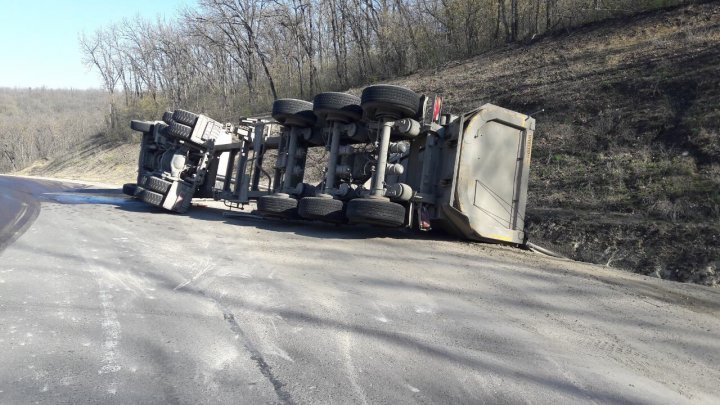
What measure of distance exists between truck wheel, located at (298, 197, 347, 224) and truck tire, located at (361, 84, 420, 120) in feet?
4.89

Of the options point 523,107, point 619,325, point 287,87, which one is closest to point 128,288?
point 619,325

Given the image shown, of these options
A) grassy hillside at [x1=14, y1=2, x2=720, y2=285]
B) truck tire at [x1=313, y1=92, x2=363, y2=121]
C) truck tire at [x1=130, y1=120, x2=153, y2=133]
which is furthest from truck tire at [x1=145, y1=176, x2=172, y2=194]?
grassy hillside at [x1=14, y1=2, x2=720, y2=285]

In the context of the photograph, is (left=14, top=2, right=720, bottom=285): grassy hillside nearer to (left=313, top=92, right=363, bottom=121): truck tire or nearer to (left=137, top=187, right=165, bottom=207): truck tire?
(left=313, top=92, right=363, bottom=121): truck tire

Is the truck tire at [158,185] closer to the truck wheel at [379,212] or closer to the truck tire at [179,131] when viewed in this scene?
the truck tire at [179,131]

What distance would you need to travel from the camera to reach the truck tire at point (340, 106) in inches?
342

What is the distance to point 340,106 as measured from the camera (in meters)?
8.68

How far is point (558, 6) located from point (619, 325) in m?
19.8

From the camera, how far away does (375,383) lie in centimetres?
325

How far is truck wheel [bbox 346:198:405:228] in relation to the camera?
7492 millimetres

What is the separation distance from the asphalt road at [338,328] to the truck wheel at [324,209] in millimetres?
1300

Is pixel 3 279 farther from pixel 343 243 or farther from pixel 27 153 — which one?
pixel 27 153

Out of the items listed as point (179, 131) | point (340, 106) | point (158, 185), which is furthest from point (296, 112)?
point (158, 185)

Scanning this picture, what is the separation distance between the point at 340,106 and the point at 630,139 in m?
6.00

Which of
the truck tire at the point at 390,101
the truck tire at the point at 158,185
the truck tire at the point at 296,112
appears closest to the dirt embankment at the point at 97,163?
the truck tire at the point at 158,185
